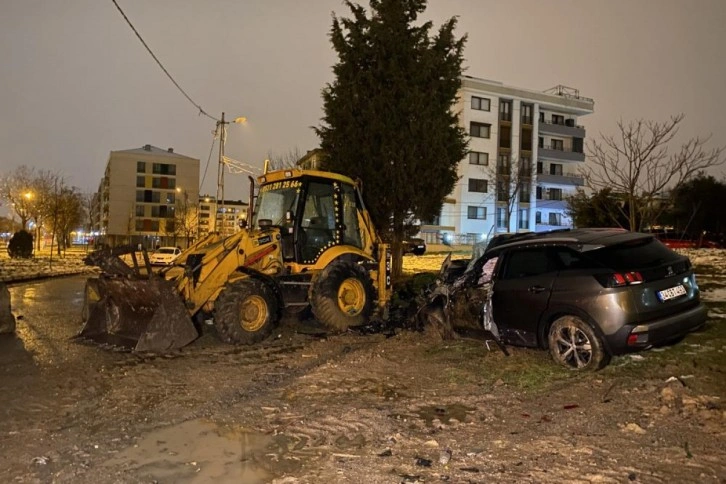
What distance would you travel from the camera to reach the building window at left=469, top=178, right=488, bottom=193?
5469 cm

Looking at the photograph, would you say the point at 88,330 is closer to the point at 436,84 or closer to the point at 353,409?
the point at 353,409

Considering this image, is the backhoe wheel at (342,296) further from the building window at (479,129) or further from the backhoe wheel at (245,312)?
the building window at (479,129)

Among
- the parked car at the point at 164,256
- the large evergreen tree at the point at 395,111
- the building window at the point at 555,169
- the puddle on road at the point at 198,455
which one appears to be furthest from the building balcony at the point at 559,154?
the puddle on road at the point at 198,455

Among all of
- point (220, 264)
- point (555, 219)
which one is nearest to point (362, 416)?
point (220, 264)

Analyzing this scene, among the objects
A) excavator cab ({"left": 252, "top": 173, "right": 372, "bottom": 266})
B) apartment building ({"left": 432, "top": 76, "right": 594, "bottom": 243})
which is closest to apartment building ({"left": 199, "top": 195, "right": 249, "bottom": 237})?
excavator cab ({"left": 252, "top": 173, "right": 372, "bottom": 266})

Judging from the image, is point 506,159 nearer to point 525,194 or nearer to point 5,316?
point 525,194

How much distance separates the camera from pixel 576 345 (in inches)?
265

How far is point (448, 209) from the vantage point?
54.8 metres

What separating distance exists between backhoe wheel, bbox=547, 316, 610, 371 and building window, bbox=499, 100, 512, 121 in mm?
51757

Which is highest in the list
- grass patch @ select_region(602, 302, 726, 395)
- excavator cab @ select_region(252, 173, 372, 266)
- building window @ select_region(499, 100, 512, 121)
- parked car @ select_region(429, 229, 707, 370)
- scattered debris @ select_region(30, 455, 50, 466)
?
building window @ select_region(499, 100, 512, 121)

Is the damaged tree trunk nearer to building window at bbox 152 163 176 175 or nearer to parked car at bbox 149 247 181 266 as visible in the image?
parked car at bbox 149 247 181 266

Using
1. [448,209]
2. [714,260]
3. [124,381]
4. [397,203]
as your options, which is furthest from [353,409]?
[448,209]

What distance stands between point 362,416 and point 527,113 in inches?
2212

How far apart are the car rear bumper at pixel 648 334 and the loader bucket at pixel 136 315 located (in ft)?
18.5
